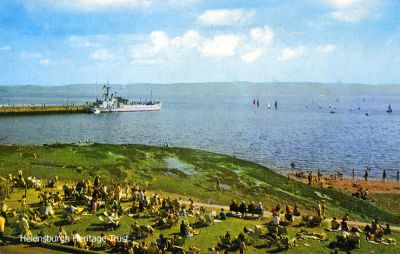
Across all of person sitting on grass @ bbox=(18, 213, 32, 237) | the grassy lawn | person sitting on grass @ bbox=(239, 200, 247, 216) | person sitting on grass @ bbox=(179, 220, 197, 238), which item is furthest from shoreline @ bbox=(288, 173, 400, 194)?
person sitting on grass @ bbox=(18, 213, 32, 237)

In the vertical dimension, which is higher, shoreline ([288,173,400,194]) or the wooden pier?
the wooden pier

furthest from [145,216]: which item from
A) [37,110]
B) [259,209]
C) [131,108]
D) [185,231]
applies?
[131,108]

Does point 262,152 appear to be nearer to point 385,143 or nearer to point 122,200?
point 385,143

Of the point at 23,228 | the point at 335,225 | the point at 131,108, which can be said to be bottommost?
the point at 335,225

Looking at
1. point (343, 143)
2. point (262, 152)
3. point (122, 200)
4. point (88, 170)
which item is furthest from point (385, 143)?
point (122, 200)

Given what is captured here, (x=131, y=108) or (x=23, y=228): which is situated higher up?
(x=131, y=108)

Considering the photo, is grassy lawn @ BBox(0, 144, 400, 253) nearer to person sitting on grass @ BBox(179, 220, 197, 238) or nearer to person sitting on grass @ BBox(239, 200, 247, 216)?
person sitting on grass @ BBox(179, 220, 197, 238)

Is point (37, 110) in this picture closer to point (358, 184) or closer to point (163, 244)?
point (358, 184)

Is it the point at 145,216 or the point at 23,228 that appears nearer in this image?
Result: the point at 23,228

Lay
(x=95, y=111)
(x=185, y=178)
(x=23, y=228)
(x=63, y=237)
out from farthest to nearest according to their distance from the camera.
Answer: (x=95, y=111) < (x=185, y=178) < (x=23, y=228) < (x=63, y=237)

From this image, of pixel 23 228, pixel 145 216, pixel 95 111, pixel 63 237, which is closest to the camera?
pixel 63 237

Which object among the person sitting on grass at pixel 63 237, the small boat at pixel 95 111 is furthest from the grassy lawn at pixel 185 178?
the small boat at pixel 95 111
